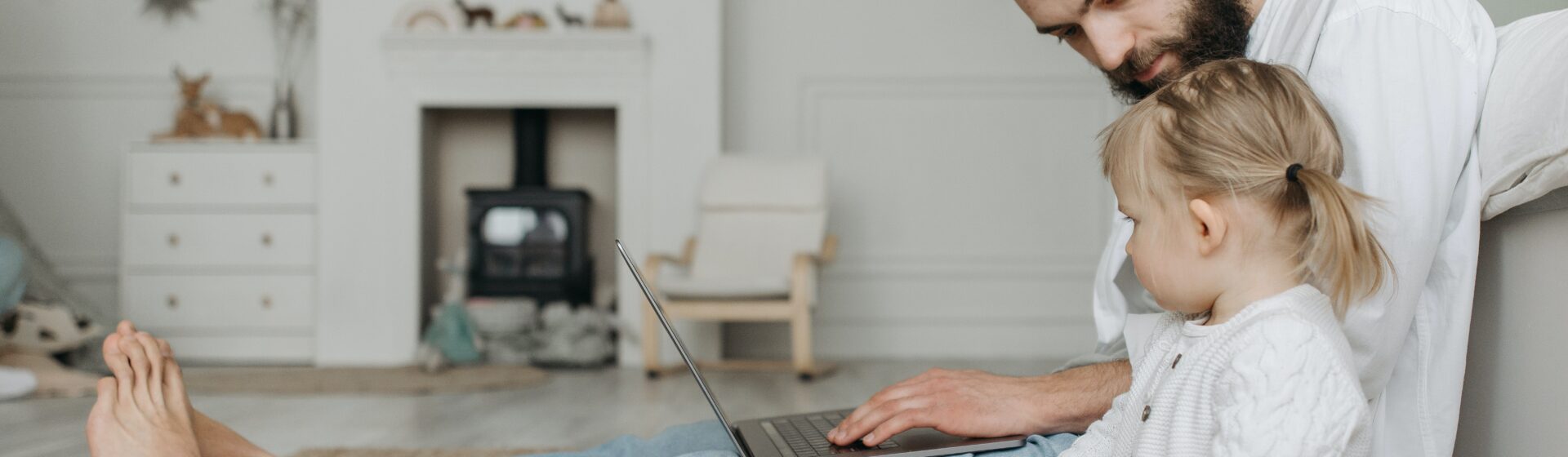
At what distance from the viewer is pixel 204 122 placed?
436 centimetres

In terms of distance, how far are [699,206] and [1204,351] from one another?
3.44m

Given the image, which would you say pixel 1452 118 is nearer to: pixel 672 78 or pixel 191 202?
pixel 672 78

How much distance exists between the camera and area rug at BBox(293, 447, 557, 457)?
2.08 m

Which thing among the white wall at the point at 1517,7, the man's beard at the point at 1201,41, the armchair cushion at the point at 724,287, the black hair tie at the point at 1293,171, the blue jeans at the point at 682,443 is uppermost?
the white wall at the point at 1517,7

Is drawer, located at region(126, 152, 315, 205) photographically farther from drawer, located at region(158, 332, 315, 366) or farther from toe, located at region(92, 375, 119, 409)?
toe, located at region(92, 375, 119, 409)

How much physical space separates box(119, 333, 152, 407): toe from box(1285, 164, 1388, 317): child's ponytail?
97 centimetres

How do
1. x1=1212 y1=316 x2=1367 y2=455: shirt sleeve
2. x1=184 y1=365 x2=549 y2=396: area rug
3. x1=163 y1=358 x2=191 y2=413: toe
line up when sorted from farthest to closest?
x1=184 y1=365 x2=549 y2=396: area rug → x1=163 y1=358 x2=191 y2=413: toe → x1=1212 y1=316 x2=1367 y2=455: shirt sleeve

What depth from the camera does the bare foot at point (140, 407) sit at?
3.24ft

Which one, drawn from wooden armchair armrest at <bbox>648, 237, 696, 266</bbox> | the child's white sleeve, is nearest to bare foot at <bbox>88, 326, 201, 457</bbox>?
the child's white sleeve

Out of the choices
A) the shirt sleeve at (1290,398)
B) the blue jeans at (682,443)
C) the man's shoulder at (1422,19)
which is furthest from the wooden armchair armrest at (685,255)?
the shirt sleeve at (1290,398)

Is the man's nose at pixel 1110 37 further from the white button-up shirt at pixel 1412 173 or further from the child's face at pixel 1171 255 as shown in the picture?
the child's face at pixel 1171 255

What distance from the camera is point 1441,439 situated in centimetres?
89

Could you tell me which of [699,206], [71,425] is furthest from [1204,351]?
[699,206]

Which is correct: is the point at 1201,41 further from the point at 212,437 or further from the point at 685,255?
the point at 685,255
